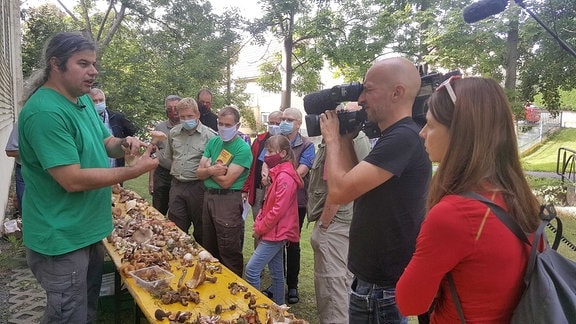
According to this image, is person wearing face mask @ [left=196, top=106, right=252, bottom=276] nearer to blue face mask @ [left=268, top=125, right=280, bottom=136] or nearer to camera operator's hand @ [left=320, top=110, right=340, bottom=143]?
blue face mask @ [left=268, top=125, right=280, bottom=136]

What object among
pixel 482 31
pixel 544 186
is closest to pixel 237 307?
pixel 544 186

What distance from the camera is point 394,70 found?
1.80 metres

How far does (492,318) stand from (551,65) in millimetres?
12377

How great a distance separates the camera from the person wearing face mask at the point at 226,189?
389cm

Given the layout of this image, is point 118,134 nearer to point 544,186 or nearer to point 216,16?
point 544,186

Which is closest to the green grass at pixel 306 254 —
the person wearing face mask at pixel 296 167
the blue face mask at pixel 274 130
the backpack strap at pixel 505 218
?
the person wearing face mask at pixel 296 167

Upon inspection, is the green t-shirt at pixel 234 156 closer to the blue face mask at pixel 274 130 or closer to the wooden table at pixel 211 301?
the blue face mask at pixel 274 130

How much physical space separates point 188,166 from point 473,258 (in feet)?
11.9

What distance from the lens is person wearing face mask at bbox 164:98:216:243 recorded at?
14.4ft

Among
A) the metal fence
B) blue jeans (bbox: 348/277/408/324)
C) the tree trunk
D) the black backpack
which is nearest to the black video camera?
blue jeans (bbox: 348/277/408/324)

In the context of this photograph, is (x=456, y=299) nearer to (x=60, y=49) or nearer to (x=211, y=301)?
(x=211, y=301)

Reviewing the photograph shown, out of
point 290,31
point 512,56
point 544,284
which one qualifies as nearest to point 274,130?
point 544,284

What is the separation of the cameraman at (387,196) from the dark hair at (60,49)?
1.37 meters

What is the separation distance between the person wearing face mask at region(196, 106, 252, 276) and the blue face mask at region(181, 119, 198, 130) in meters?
0.47
